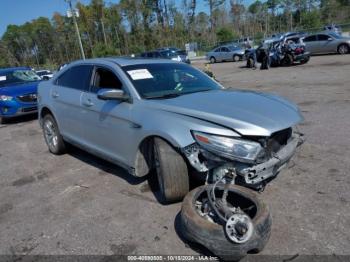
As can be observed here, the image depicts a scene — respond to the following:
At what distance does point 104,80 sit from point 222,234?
9.14 ft

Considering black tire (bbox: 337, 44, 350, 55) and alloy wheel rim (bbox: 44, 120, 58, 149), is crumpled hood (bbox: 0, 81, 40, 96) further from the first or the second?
black tire (bbox: 337, 44, 350, 55)

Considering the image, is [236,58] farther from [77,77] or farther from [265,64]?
[77,77]

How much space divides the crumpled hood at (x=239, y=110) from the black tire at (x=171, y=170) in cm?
41

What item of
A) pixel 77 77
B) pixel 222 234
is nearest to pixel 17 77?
pixel 77 77

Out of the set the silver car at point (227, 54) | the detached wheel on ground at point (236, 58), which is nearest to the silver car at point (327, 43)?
the silver car at point (227, 54)

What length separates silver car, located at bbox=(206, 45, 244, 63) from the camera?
29.4 m

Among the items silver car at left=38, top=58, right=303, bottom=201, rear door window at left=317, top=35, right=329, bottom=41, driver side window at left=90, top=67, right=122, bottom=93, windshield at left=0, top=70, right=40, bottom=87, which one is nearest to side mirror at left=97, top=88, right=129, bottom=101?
silver car at left=38, top=58, right=303, bottom=201

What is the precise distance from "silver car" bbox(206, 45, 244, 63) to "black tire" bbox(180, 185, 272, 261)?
90.3 ft

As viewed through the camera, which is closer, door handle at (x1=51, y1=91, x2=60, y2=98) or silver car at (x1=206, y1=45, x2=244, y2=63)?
door handle at (x1=51, y1=91, x2=60, y2=98)

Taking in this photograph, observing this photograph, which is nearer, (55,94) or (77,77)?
(77,77)

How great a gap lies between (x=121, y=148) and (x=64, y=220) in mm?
1049

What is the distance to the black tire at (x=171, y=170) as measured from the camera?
11.1 ft

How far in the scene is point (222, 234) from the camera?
2.65m

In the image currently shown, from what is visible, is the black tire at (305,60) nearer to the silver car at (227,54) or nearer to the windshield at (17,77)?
the silver car at (227,54)
